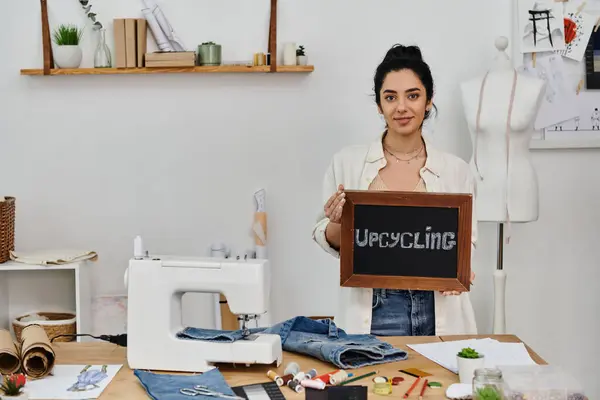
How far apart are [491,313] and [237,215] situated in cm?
143

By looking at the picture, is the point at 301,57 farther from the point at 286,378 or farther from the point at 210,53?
the point at 286,378

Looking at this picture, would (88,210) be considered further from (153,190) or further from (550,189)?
(550,189)

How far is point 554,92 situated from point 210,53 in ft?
5.82

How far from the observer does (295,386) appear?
2.09 metres

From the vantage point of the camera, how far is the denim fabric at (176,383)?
79.4 inches

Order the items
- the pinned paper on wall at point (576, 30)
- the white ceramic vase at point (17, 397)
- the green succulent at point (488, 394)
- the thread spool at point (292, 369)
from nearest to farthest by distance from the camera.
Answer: the green succulent at point (488, 394)
the white ceramic vase at point (17, 397)
the thread spool at point (292, 369)
the pinned paper on wall at point (576, 30)

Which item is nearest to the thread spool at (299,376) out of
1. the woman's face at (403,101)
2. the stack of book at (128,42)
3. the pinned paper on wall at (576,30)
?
the woman's face at (403,101)

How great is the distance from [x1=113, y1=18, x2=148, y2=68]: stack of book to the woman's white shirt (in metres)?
1.64

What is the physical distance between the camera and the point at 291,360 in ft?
7.62

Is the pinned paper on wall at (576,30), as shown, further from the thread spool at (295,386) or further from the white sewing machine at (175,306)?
the thread spool at (295,386)

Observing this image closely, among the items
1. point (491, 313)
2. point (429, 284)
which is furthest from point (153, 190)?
point (429, 284)

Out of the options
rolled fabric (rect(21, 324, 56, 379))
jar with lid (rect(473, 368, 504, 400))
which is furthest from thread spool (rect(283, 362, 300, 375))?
rolled fabric (rect(21, 324, 56, 379))

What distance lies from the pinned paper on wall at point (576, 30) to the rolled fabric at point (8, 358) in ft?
10.4

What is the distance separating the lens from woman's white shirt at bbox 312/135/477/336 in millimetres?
2848
